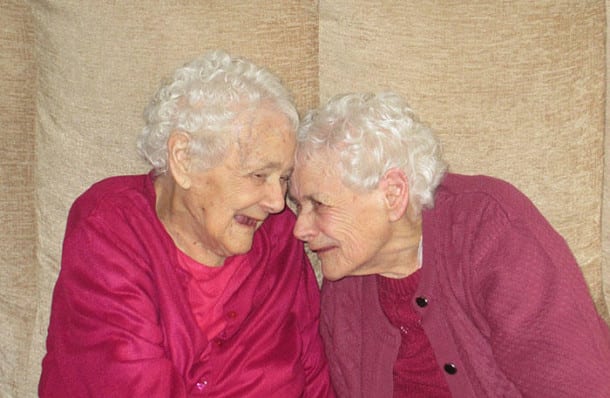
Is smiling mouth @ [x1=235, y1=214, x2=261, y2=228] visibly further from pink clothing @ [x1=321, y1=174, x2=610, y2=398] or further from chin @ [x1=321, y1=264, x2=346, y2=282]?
pink clothing @ [x1=321, y1=174, x2=610, y2=398]

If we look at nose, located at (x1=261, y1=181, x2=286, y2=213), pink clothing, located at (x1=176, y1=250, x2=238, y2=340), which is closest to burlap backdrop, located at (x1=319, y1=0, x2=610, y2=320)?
nose, located at (x1=261, y1=181, x2=286, y2=213)

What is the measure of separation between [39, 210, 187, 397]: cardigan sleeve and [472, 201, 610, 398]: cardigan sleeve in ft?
2.05

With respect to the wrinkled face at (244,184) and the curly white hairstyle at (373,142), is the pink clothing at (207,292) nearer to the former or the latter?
the wrinkled face at (244,184)

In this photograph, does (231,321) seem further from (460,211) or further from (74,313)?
(460,211)

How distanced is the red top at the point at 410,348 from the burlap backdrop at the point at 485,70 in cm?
35

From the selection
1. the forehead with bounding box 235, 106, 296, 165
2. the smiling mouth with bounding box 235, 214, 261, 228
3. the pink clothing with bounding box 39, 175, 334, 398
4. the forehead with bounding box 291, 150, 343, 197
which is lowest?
A: the pink clothing with bounding box 39, 175, 334, 398

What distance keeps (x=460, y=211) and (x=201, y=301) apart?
22.0 inches

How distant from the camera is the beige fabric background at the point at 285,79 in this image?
71.7 inches

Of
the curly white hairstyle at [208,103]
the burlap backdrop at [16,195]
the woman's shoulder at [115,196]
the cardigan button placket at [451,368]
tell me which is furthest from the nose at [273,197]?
the burlap backdrop at [16,195]

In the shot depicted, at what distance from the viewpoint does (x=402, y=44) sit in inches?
75.5

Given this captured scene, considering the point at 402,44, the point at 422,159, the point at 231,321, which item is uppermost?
the point at 402,44

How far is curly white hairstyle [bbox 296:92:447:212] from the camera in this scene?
1641 mm

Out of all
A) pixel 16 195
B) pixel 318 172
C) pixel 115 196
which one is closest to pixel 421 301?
pixel 318 172

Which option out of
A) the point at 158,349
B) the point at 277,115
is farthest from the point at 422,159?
the point at 158,349
